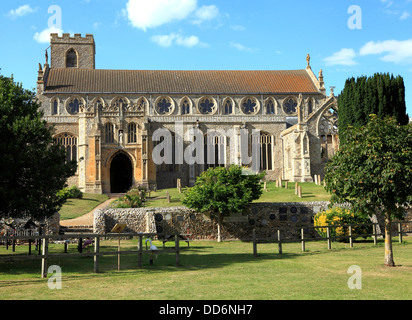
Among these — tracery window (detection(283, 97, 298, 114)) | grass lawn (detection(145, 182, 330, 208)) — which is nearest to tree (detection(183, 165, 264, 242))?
grass lawn (detection(145, 182, 330, 208))

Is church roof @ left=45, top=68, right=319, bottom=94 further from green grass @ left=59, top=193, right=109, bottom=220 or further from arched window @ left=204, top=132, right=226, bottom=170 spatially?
green grass @ left=59, top=193, right=109, bottom=220

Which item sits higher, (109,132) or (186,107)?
(186,107)

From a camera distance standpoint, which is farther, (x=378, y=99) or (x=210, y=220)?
(x=378, y=99)

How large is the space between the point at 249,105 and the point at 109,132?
19098 millimetres

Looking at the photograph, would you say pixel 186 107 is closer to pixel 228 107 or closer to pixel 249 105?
pixel 228 107

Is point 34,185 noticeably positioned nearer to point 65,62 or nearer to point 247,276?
point 247,276

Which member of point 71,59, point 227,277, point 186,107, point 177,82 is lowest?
point 227,277

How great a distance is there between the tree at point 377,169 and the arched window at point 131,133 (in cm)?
3582

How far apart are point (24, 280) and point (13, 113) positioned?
7.54 metres

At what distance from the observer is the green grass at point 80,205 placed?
33344 millimetres

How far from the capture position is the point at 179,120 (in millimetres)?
55531

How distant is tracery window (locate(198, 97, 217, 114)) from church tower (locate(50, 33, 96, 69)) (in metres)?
20.5

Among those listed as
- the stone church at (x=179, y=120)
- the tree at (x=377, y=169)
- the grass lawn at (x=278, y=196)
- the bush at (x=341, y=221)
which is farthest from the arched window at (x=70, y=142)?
the tree at (x=377, y=169)

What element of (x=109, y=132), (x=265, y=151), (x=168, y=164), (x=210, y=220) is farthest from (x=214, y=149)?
(x=210, y=220)
